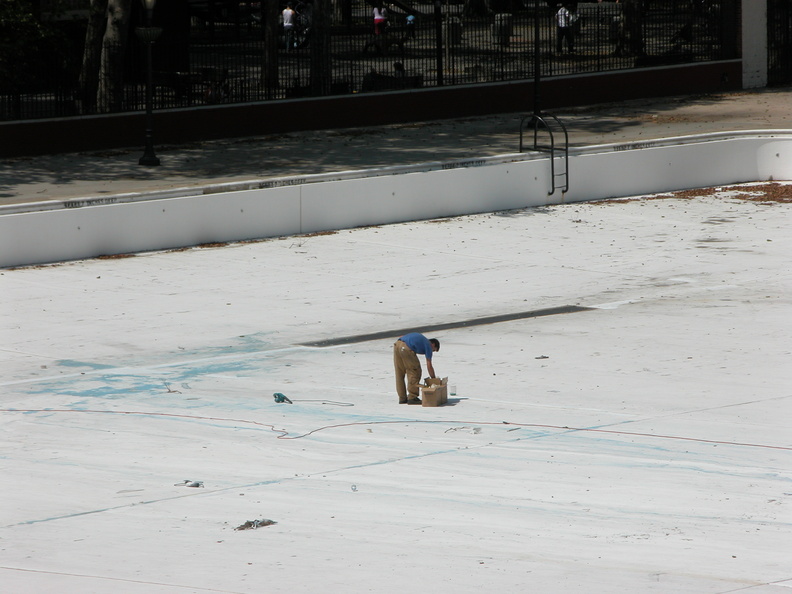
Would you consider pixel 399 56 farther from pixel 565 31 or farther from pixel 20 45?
pixel 20 45

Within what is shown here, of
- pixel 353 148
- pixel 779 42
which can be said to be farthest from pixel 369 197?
pixel 779 42

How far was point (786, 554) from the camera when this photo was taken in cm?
874

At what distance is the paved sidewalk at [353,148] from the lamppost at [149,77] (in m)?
0.25

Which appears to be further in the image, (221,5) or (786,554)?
(221,5)

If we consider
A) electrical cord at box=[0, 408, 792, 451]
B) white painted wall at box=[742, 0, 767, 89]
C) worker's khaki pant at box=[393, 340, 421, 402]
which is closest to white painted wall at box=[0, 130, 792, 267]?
electrical cord at box=[0, 408, 792, 451]

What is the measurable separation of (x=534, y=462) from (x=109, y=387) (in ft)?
17.2

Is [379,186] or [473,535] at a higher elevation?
[379,186]

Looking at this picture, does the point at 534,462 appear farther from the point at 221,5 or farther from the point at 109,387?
the point at 221,5

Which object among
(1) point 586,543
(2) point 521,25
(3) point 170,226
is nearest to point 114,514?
(1) point 586,543

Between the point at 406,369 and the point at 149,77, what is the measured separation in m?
13.2

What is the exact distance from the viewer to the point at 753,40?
36.7 meters

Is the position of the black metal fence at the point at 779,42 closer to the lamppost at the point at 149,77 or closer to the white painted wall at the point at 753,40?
the white painted wall at the point at 753,40

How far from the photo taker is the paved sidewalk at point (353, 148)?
Result: 2481cm

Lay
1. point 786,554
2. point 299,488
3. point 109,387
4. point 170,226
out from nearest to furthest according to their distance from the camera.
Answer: point 786,554 < point 299,488 < point 109,387 < point 170,226
